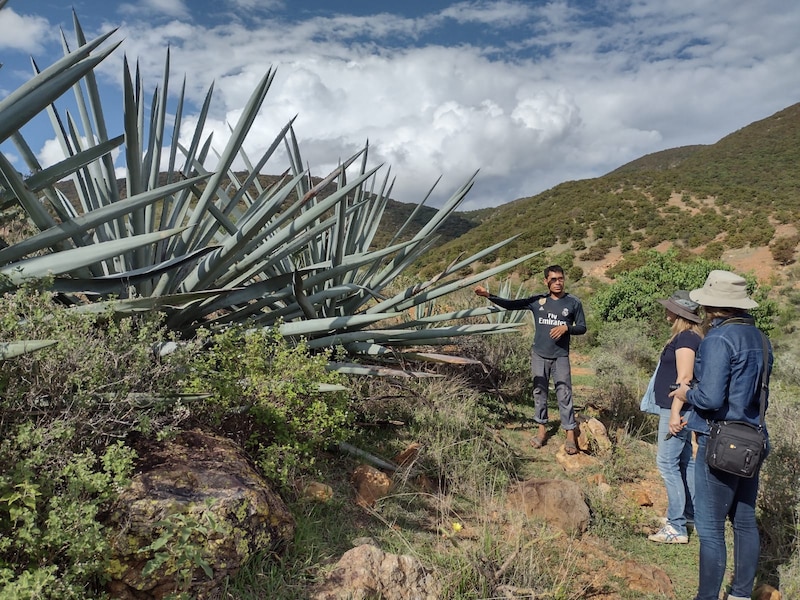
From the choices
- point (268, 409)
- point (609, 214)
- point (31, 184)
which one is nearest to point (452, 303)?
point (268, 409)

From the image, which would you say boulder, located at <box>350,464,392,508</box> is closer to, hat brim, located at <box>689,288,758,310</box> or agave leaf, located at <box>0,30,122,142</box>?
hat brim, located at <box>689,288,758,310</box>

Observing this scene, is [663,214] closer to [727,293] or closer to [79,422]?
[727,293]

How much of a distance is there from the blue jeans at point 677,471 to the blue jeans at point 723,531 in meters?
0.90

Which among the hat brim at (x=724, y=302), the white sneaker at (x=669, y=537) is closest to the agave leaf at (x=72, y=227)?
the hat brim at (x=724, y=302)

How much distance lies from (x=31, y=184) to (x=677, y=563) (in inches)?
162

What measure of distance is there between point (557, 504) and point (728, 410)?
1.25m

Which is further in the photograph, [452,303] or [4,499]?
[452,303]

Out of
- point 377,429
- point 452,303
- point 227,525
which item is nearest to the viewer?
point 227,525

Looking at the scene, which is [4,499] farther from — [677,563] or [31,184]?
[677,563]

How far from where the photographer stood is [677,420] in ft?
11.6

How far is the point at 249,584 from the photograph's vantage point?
2279 millimetres

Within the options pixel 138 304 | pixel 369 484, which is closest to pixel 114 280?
pixel 138 304

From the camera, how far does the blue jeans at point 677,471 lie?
3.72m

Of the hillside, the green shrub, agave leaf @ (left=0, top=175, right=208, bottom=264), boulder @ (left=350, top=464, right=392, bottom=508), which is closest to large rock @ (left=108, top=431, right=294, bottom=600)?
the green shrub
